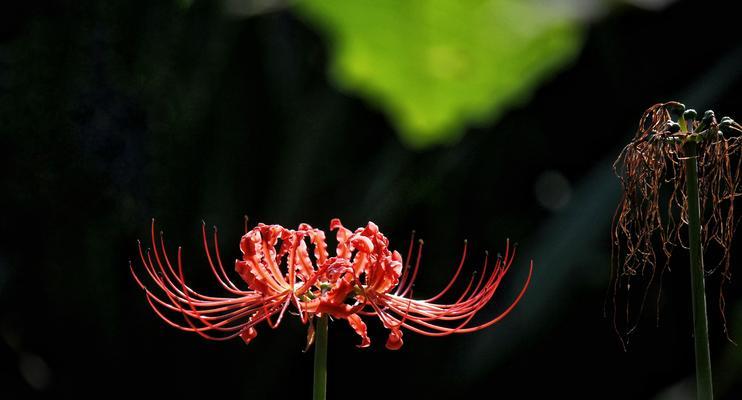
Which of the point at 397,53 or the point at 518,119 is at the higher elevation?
the point at 518,119

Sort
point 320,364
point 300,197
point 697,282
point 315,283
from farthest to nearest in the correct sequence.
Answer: point 300,197 → point 315,283 → point 320,364 → point 697,282

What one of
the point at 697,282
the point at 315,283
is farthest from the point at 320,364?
the point at 697,282

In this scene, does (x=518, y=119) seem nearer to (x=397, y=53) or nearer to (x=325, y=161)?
(x=325, y=161)

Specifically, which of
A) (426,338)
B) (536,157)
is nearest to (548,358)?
(426,338)

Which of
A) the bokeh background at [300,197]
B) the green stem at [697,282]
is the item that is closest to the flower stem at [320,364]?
the green stem at [697,282]

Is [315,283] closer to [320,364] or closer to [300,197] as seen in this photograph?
[320,364]

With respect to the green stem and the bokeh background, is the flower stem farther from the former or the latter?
the bokeh background
